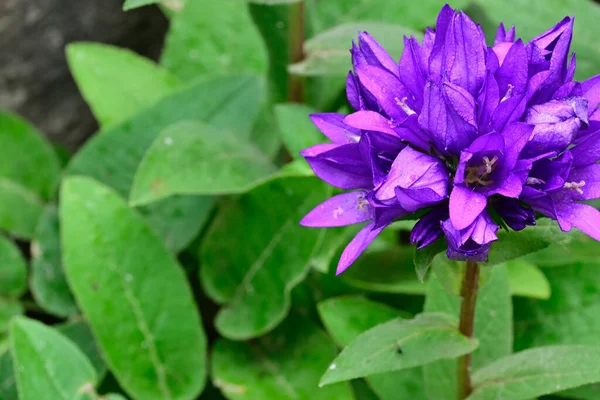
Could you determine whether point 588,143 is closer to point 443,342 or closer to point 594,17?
point 443,342

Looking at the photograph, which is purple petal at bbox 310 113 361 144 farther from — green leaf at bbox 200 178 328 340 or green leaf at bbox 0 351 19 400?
green leaf at bbox 0 351 19 400

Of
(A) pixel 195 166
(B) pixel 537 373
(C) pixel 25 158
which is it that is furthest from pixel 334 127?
(C) pixel 25 158

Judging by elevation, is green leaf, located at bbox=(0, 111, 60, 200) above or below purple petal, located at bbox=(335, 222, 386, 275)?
below

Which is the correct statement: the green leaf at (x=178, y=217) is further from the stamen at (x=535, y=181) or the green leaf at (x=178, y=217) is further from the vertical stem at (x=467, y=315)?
the stamen at (x=535, y=181)

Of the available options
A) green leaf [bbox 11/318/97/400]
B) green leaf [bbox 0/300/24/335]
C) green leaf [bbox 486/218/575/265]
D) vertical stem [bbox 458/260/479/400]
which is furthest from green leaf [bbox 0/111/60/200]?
green leaf [bbox 486/218/575/265]

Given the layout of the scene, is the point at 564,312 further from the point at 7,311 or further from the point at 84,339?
the point at 7,311

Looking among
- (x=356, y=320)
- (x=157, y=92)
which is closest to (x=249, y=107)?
(x=157, y=92)

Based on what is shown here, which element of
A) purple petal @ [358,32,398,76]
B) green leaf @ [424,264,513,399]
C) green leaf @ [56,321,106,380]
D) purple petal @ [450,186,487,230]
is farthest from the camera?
green leaf @ [56,321,106,380]
